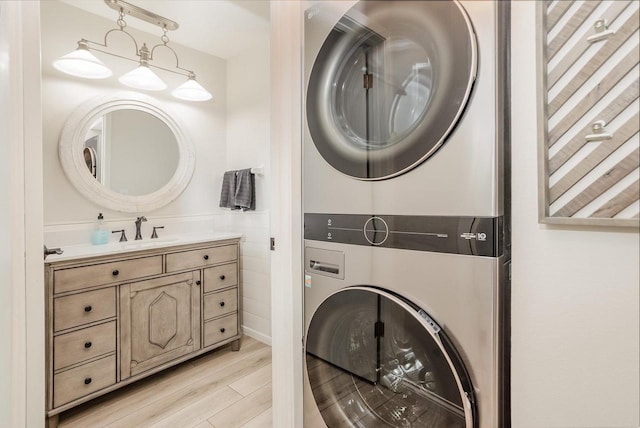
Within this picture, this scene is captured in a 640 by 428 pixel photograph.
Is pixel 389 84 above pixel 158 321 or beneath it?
above

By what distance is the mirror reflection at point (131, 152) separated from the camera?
6.91 feet

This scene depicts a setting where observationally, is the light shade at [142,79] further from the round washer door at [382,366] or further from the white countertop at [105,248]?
the round washer door at [382,366]

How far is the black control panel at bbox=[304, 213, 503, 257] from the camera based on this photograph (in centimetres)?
73

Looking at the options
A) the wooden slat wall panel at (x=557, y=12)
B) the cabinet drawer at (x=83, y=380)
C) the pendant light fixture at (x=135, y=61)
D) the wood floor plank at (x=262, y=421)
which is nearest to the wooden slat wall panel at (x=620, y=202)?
the wooden slat wall panel at (x=557, y=12)

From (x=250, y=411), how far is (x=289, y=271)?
1005 mm

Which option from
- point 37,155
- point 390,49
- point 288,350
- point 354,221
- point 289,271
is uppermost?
point 390,49

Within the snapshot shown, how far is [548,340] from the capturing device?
0.71 metres

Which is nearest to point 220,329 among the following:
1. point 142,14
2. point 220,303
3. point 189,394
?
point 220,303

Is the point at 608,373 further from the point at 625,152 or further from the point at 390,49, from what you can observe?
the point at 390,49

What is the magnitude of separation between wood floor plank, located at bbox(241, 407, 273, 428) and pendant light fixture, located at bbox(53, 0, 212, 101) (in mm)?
2192

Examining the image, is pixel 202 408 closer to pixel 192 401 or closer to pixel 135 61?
pixel 192 401

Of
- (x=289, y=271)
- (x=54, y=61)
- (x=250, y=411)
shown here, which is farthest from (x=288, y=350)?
(x=54, y=61)

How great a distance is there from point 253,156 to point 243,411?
5.94ft

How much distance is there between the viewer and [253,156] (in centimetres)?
254
